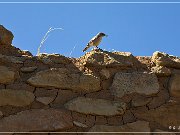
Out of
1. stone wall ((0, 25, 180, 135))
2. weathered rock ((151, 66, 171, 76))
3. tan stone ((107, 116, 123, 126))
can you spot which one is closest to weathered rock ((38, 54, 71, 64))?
stone wall ((0, 25, 180, 135))

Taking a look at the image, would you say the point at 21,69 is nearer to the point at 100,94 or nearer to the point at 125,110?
the point at 100,94

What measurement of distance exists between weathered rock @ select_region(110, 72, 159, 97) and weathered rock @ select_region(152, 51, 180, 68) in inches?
7.0

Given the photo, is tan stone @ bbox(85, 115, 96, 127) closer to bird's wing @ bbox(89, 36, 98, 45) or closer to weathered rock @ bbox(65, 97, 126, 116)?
weathered rock @ bbox(65, 97, 126, 116)

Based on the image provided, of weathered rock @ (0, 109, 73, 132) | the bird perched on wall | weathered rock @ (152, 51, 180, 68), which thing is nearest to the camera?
weathered rock @ (0, 109, 73, 132)

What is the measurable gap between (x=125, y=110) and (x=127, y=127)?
0.49 feet

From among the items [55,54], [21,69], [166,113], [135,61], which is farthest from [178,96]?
[21,69]

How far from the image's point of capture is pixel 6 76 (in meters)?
2.93

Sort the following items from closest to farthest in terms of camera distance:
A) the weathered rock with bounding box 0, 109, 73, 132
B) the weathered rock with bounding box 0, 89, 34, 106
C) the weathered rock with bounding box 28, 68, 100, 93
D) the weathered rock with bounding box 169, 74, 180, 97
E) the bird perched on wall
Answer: the weathered rock with bounding box 0, 109, 73, 132 → the weathered rock with bounding box 0, 89, 34, 106 → the weathered rock with bounding box 28, 68, 100, 93 → the weathered rock with bounding box 169, 74, 180, 97 → the bird perched on wall

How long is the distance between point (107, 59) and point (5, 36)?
0.91 metres

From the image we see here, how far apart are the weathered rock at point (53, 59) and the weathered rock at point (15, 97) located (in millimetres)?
368

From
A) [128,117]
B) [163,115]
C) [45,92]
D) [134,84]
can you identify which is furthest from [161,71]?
[45,92]

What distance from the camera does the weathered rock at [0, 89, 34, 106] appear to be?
9.27 feet

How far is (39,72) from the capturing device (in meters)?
3.00

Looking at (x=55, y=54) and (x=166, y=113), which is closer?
(x=166, y=113)
